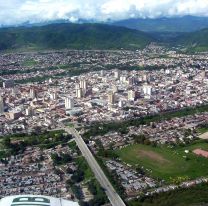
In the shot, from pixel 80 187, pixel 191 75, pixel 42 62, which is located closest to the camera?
pixel 80 187

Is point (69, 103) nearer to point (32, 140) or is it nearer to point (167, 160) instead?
point (32, 140)

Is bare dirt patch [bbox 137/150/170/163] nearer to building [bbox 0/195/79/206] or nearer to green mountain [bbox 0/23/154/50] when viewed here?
building [bbox 0/195/79/206]

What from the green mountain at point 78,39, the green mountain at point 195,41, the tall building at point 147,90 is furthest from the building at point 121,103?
the green mountain at point 78,39

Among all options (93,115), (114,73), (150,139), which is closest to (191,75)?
(114,73)

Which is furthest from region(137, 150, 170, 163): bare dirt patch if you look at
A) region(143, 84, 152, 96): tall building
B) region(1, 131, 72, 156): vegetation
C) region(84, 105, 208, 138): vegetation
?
region(143, 84, 152, 96): tall building

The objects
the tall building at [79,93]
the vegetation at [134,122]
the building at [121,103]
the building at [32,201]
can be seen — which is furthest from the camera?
the tall building at [79,93]

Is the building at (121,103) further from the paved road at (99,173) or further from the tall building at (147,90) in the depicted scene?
the paved road at (99,173)

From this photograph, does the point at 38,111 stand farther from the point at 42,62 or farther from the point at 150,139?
the point at 42,62
